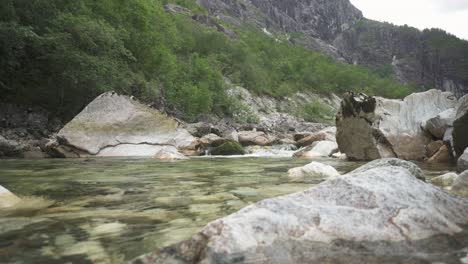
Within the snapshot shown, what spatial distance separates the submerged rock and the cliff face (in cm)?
13384

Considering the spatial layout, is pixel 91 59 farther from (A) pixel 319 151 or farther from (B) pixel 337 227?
(B) pixel 337 227

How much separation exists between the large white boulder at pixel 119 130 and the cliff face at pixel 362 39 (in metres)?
122

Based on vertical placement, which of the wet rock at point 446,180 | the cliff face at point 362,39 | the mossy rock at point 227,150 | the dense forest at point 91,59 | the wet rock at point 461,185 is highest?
the cliff face at point 362,39

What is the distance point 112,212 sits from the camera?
3814mm

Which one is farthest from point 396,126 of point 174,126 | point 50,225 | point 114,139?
point 50,225

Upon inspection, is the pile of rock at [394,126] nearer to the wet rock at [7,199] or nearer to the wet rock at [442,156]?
the wet rock at [442,156]

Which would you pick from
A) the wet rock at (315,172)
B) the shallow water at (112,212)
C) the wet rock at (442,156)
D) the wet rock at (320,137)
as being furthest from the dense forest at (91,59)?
the wet rock at (442,156)

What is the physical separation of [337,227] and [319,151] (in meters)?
12.0

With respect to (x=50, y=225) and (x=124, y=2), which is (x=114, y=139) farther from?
(x=124, y=2)

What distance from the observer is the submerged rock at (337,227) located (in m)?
2.27

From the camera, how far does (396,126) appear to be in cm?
1113

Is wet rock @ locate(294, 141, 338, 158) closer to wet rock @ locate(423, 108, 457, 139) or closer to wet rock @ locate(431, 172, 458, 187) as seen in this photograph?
wet rock @ locate(423, 108, 457, 139)

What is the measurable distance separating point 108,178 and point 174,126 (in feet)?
27.2

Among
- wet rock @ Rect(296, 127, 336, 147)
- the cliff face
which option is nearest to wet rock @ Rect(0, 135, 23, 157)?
wet rock @ Rect(296, 127, 336, 147)
